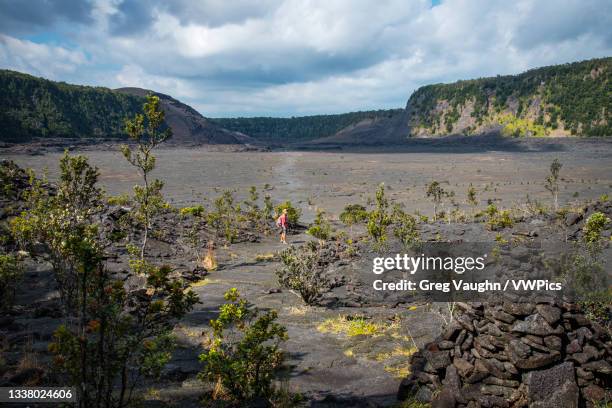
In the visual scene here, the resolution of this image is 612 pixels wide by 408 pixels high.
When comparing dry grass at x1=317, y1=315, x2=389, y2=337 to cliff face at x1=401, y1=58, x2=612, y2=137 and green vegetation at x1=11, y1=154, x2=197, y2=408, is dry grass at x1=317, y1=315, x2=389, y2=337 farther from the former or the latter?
cliff face at x1=401, y1=58, x2=612, y2=137

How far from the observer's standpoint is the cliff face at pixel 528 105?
108 m

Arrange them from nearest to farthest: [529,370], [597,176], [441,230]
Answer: [529,370] → [441,230] → [597,176]

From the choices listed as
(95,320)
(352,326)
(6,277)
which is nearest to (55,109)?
(6,277)

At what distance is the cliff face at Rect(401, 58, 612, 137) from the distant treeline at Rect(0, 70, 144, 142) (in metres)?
97.8

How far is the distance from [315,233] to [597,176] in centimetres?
4806

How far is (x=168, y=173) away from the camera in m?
66.6

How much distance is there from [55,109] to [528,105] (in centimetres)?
13140

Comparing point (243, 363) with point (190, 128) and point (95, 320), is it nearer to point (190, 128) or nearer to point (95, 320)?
point (95, 320)

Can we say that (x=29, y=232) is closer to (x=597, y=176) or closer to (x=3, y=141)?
(x=597, y=176)

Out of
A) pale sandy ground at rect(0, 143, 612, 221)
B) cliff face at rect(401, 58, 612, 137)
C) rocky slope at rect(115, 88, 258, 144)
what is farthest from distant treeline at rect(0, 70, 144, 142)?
cliff face at rect(401, 58, 612, 137)

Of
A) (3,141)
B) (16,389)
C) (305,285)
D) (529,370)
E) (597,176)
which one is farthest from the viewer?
(3,141)

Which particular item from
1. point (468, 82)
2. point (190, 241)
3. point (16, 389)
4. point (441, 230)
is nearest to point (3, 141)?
point (190, 241)

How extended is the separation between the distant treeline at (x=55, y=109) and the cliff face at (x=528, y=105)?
97.8m

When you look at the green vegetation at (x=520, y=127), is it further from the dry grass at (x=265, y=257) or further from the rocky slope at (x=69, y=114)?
the dry grass at (x=265, y=257)
